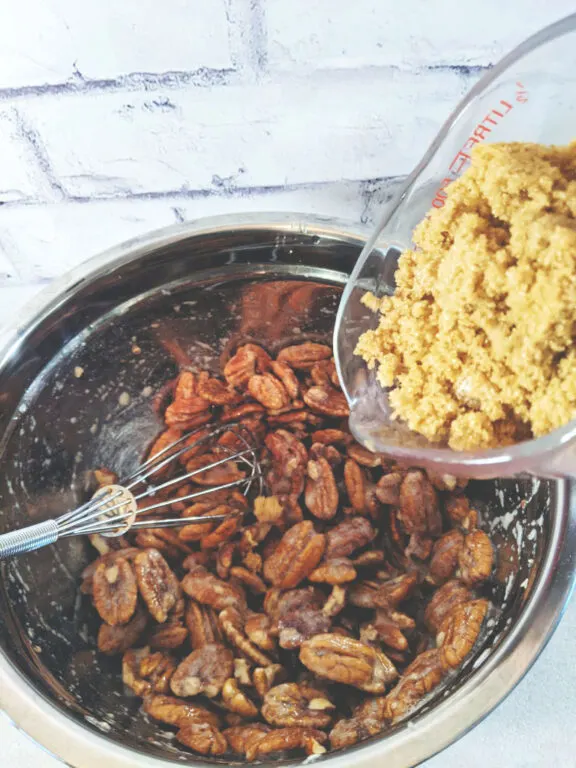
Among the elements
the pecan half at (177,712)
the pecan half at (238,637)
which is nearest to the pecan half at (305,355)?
the pecan half at (238,637)

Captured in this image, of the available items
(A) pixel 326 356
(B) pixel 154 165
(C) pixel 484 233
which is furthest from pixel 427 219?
(B) pixel 154 165

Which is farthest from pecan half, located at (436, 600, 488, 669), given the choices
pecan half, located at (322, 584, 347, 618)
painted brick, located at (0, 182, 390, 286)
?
painted brick, located at (0, 182, 390, 286)

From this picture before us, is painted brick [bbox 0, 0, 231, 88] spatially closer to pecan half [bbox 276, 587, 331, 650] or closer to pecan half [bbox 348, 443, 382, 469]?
pecan half [bbox 348, 443, 382, 469]

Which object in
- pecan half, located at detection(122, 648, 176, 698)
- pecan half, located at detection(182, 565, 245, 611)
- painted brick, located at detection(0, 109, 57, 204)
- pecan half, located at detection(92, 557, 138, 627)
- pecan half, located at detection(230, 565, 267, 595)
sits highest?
painted brick, located at detection(0, 109, 57, 204)

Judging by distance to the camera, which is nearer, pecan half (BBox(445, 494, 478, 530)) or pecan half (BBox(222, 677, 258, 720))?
pecan half (BBox(222, 677, 258, 720))

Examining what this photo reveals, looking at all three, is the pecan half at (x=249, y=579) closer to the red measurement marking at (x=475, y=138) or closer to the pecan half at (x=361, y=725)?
the pecan half at (x=361, y=725)

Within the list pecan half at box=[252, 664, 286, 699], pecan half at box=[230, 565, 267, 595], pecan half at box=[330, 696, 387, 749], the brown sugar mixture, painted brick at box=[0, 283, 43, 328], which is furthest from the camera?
painted brick at box=[0, 283, 43, 328]

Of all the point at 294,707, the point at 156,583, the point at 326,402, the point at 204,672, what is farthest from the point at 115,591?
the point at 326,402

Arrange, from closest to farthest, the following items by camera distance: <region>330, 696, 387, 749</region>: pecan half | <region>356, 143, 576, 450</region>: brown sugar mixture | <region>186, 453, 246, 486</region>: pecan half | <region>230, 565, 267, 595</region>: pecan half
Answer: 1. <region>356, 143, 576, 450</region>: brown sugar mixture
2. <region>330, 696, 387, 749</region>: pecan half
3. <region>230, 565, 267, 595</region>: pecan half
4. <region>186, 453, 246, 486</region>: pecan half
